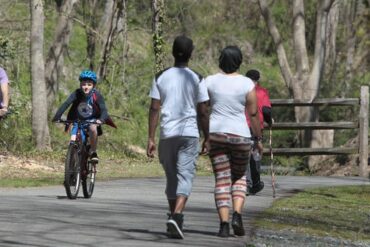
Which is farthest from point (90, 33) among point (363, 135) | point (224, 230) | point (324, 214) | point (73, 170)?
point (224, 230)

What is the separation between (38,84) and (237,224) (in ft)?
51.4

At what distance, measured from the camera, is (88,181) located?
619 inches

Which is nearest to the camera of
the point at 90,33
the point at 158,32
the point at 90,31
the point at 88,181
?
the point at 88,181

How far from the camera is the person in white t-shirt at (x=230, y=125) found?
1100 centimetres

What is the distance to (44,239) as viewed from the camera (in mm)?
10203

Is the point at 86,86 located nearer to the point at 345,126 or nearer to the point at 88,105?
the point at 88,105

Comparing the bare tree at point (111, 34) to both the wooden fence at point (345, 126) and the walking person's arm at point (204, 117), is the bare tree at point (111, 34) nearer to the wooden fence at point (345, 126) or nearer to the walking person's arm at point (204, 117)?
the wooden fence at point (345, 126)

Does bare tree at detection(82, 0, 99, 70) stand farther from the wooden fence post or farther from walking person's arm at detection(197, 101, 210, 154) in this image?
walking person's arm at detection(197, 101, 210, 154)

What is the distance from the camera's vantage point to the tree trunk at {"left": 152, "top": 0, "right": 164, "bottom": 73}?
91.1 feet

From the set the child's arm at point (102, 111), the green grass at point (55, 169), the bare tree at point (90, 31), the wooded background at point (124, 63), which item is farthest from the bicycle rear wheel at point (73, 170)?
the bare tree at point (90, 31)

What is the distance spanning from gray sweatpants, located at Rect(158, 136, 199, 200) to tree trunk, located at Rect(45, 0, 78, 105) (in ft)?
59.8

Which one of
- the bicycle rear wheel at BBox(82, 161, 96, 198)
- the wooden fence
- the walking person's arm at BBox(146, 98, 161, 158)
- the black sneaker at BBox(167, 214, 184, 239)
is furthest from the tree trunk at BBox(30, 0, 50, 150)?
the black sneaker at BBox(167, 214, 184, 239)

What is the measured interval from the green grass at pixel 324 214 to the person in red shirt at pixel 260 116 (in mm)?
650

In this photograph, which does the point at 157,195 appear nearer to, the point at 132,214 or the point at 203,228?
the point at 132,214
